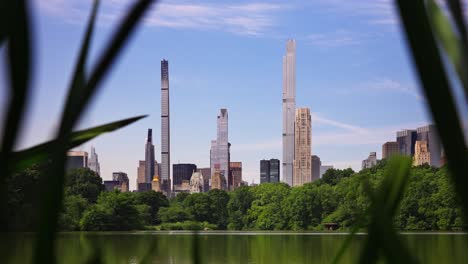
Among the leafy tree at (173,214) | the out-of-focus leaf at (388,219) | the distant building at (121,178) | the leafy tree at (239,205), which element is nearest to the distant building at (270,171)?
the distant building at (121,178)

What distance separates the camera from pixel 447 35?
266 mm

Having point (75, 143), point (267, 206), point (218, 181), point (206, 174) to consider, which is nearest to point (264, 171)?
point (206, 174)

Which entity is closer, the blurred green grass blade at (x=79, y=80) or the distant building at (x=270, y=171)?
the blurred green grass blade at (x=79, y=80)

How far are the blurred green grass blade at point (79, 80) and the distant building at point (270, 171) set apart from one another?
116 meters

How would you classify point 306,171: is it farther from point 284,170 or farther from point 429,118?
point 429,118

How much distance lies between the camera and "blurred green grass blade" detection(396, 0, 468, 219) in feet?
0.54

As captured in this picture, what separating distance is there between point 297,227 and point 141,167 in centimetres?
6373

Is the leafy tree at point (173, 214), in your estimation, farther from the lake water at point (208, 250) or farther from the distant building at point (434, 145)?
the distant building at point (434, 145)

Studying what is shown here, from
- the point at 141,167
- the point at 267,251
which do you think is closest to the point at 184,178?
the point at 141,167

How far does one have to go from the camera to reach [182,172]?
386 ft

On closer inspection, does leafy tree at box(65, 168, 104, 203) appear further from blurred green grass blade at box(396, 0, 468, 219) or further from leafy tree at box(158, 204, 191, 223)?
blurred green grass blade at box(396, 0, 468, 219)

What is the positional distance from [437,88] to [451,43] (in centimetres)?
10

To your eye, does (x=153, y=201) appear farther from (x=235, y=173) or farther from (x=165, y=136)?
(x=235, y=173)

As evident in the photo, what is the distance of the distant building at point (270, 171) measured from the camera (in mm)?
117062
